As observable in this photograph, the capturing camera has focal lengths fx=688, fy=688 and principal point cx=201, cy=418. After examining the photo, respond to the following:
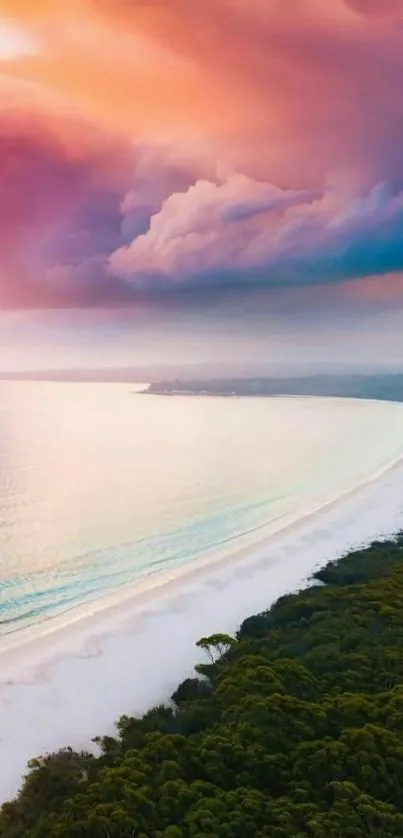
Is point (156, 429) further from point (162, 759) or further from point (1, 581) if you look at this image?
point (162, 759)

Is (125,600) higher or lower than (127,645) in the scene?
lower

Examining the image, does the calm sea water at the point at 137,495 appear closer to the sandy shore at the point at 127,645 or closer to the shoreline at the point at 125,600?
the shoreline at the point at 125,600

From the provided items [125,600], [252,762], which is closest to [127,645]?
[125,600]

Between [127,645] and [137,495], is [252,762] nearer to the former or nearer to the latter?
[127,645]

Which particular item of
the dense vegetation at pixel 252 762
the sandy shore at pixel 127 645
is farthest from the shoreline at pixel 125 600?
the dense vegetation at pixel 252 762

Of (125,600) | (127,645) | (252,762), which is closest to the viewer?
(252,762)
